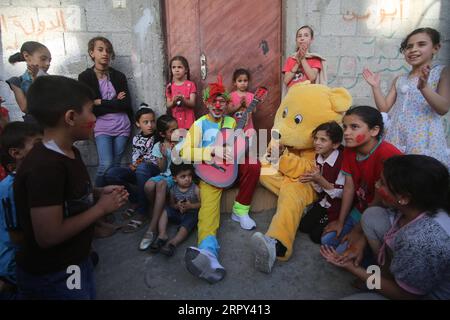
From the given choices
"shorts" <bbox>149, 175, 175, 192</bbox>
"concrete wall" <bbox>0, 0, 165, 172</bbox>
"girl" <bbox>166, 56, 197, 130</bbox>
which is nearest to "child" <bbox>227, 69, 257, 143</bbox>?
"girl" <bbox>166, 56, 197, 130</bbox>

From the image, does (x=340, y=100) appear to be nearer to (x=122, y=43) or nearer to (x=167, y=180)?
(x=167, y=180)

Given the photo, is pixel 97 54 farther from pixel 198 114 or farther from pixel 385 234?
pixel 385 234

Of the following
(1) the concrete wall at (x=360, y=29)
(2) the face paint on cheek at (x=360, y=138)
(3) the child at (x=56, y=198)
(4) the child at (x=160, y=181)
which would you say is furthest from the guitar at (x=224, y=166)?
(1) the concrete wall at (x=360, y=29)

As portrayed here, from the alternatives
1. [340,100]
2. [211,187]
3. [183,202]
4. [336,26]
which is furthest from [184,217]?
[336,26]

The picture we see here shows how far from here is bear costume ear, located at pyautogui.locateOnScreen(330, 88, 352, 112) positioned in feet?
8.14

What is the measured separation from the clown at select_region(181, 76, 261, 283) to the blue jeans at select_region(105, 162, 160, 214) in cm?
42

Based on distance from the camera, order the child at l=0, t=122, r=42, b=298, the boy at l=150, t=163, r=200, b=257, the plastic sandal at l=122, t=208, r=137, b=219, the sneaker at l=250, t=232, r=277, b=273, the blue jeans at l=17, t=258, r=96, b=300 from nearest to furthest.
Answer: the blue jeans at l=17, t=258, r=96, b=300
the child at l=0, t=122, r=42, b=298
the sneaker at l=250, t=232, r=277, b=273
the boy at l=150, t=163, r=200, b=257
the plastic sandal at l=122, t=208, r=137, b=219

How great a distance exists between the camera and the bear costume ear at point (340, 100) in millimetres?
2480

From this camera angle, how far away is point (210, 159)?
2.63 meters

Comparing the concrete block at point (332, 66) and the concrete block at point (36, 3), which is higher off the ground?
the concrete block at point (36, 3)

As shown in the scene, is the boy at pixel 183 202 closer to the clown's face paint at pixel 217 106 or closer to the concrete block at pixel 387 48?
the clown's face paint at pixel 217 106

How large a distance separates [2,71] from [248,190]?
3181 millimetres

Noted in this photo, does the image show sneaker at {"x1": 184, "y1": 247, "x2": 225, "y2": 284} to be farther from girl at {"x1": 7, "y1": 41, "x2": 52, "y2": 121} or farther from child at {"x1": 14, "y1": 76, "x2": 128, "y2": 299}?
girl at {"x1": 7, "y1": 41, "x2": 52, "y2": 121}

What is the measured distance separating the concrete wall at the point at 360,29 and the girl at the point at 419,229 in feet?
9.08
